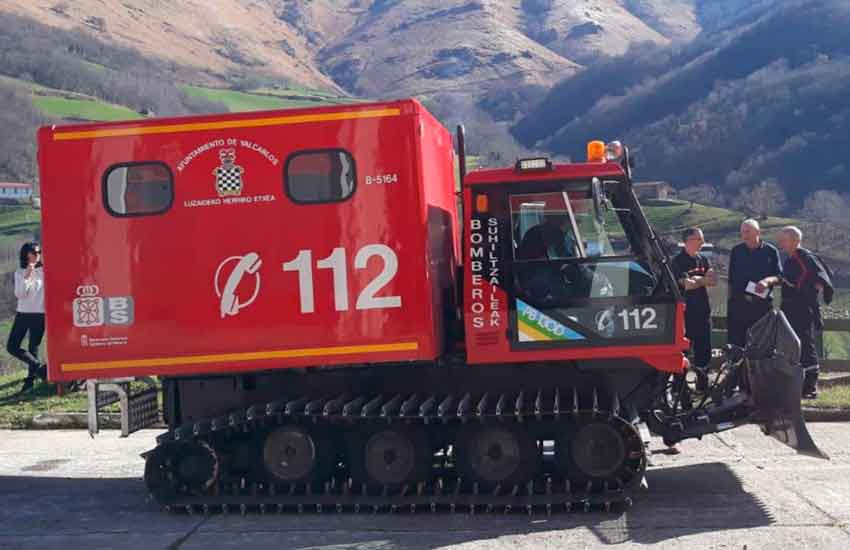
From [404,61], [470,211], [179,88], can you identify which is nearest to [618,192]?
[470,211]

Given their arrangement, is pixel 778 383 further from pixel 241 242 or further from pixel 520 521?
pixel 241 242

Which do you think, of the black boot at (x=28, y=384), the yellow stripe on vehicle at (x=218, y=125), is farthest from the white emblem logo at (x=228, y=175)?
the black boot at (x=28, y=384)

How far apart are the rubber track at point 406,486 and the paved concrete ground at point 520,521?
11 cm

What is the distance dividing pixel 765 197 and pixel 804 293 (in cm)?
7358

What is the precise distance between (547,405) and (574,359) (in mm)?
414

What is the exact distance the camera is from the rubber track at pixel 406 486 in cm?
793

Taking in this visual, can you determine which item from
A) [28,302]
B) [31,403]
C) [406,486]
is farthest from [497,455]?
[28,302]

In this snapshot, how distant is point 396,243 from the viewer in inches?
318

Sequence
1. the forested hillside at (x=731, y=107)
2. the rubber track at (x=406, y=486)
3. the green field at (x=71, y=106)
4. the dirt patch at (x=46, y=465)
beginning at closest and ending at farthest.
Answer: the rubber track at (x=406, y=486)
the dirt patch at (x=46, y=465)
the green field at (x=71, y=106)
the forested hillside at (x=731, y=107)

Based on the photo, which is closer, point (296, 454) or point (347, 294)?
point (347, 294)

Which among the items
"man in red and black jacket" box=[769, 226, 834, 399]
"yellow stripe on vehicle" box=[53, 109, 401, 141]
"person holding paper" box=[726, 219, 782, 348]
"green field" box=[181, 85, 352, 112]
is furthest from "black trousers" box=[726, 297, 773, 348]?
"green field" box=[181, 85, 352, 112]

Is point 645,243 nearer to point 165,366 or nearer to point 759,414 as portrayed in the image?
point 759,414

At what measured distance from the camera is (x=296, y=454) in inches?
328

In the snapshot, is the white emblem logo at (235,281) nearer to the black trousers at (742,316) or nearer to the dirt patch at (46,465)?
the dirt patch at (46,465)
